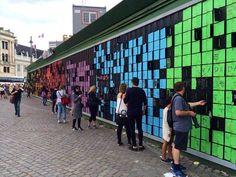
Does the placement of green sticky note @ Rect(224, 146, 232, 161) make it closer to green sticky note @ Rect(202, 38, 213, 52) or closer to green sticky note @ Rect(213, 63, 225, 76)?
green sticky note @ Rect(213, 63, 225, 76)

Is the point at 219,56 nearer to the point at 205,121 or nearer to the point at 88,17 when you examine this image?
the point at 205,121

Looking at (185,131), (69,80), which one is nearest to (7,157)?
(185,131)

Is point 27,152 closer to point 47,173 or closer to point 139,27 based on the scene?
point 47,173

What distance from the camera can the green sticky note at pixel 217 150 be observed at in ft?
19.8

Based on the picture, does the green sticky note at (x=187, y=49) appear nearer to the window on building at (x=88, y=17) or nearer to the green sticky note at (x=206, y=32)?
the green sticky note at (x=206, y=32)

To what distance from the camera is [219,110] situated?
6.04 meters

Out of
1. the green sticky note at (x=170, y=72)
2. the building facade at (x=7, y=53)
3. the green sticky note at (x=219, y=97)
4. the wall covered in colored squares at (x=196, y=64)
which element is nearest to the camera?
the wall covered in colored squares at (x=196, y=64)

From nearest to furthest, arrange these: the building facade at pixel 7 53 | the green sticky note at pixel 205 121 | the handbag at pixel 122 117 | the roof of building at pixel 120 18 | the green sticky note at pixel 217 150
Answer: the green sticky note at pixel 217 150, the green sticky note at pixel 205 121, the roof of building at pixel 120 18, the handbag at pixel 122 117, the building facade at pixel 7 53

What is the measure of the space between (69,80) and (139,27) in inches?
378

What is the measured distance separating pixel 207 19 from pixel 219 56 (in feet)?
2.67

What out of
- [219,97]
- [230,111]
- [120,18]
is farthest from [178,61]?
[120,18]

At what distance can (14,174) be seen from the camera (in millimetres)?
5941

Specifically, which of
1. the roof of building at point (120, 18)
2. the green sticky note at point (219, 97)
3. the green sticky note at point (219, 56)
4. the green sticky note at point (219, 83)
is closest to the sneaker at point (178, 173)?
the green sticky note at point (219, 97)

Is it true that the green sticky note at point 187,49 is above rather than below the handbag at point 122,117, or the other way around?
above
